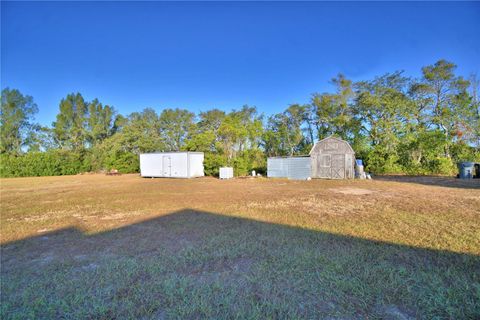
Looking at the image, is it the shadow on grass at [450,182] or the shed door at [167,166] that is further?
the shed door at [167,166]

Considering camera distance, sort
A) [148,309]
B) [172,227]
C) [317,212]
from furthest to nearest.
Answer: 1. [317,212]
2. [172,227]
3. [148,309]

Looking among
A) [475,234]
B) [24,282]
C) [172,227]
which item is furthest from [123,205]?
[475,234]

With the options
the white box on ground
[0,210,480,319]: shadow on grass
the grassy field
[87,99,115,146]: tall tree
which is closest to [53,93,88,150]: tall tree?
[87,99,115,146]: tall tree

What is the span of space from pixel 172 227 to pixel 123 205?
11.2 feet

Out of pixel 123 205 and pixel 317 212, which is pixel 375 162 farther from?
pixel 123 205

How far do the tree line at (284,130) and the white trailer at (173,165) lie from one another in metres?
1.01

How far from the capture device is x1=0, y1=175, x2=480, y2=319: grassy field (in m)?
2.11

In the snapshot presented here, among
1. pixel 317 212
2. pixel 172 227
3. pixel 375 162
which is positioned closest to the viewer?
pixel 172 227

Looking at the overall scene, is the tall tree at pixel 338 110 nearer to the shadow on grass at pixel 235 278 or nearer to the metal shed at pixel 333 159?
the metal shed at pixel 333 159

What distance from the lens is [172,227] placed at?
4.80 m

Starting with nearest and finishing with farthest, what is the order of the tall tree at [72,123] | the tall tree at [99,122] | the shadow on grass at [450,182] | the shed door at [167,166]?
1. the shadow on grass at [450,182]
2. the shed door at [167,166]
3. the tall tree at [72,123]
4. the tall tree at [99,122]

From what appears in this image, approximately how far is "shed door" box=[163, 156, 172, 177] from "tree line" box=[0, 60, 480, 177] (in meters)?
3.00

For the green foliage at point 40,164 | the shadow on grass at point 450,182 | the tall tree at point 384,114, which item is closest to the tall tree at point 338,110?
the tall tree at point 384,114

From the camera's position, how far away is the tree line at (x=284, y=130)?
17.4 metres
